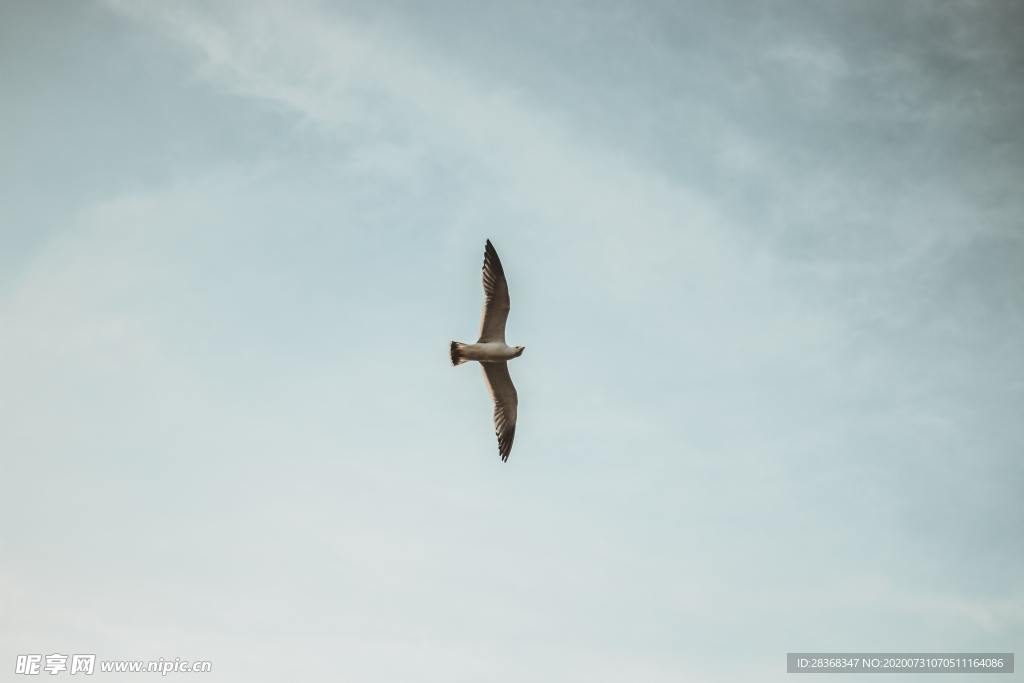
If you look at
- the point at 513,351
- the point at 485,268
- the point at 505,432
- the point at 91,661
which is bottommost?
the point at 91,661

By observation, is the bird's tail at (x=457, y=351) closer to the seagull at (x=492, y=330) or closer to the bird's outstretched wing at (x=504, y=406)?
the seagull at (x=492, y=330)

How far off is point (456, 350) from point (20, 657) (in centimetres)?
2708

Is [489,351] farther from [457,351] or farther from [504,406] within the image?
[504,406]

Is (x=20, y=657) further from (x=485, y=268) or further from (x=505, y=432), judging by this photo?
(x=485, y=268)

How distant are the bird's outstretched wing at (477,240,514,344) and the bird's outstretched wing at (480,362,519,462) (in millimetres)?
1949

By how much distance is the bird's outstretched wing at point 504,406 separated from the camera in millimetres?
33156

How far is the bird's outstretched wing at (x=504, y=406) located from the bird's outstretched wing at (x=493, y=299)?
1.95m

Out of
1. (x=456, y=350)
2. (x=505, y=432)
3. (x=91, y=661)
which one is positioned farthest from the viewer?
(x=91, y=661)

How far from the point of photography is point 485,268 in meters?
31.4

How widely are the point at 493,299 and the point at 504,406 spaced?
5.24m

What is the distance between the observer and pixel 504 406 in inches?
1342

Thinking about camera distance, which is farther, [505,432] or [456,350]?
[505,432]

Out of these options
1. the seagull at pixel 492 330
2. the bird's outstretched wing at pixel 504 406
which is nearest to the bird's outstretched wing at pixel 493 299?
the seagull at pixel 492 330

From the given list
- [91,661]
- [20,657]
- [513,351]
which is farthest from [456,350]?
[20,657]
